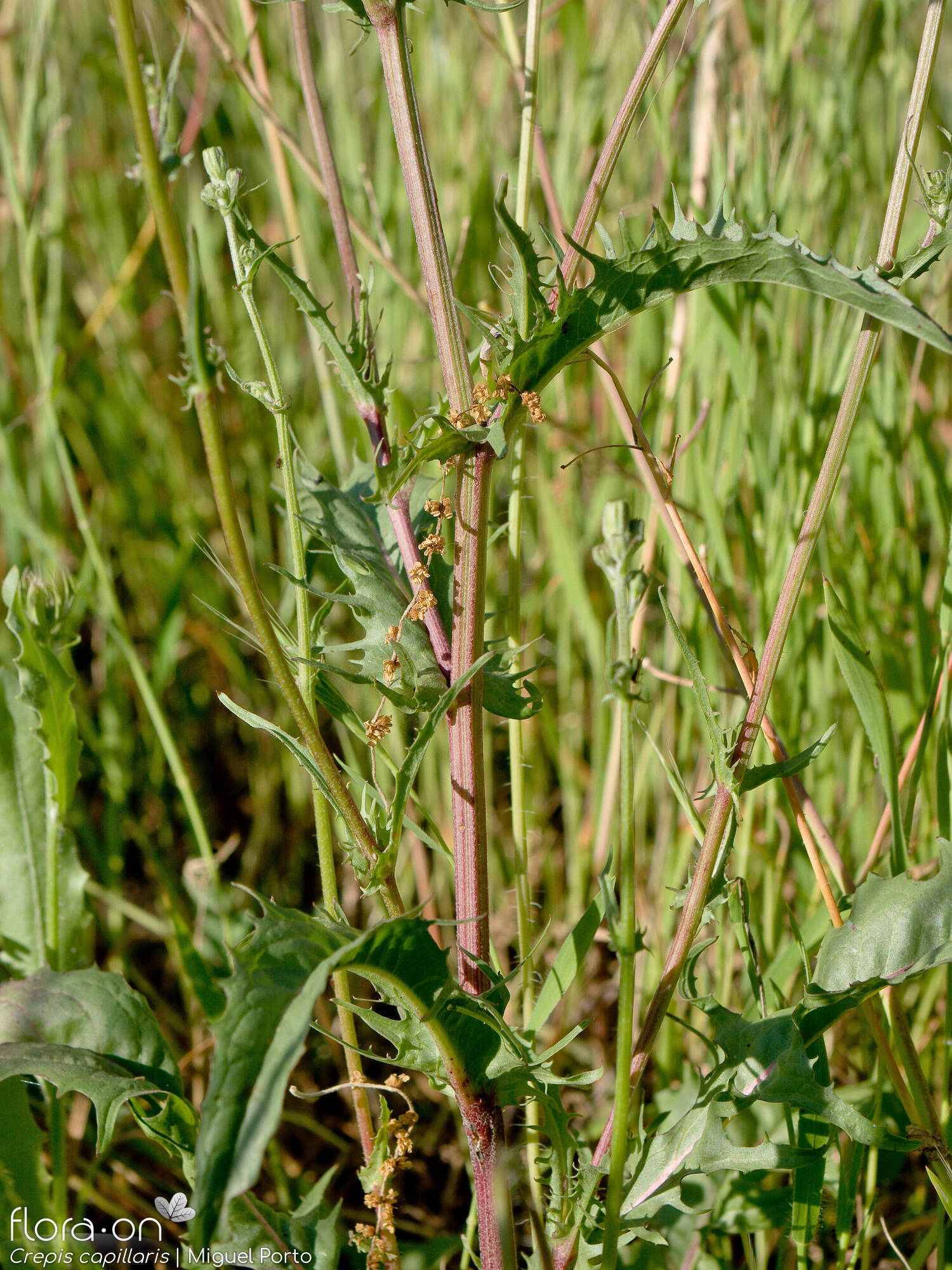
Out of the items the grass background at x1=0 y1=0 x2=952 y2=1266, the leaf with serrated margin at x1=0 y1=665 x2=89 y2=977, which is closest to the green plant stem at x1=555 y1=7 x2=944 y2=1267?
the grass background at x1=0 y1=0 x2=952 y2=1266

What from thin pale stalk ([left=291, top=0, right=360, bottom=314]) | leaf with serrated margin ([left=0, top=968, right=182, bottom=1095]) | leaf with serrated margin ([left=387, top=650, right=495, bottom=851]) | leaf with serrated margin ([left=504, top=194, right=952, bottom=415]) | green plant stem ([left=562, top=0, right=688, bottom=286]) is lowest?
leaf with serrated margin ([left=0, top=968, right=182, bottom=1095])

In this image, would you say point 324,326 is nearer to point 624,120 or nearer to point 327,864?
point 624,120

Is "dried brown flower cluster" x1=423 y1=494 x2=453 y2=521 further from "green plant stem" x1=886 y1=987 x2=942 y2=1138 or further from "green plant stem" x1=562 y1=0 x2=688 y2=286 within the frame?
"green plant stem" x1=886 y1=987 x2=942 y2=1138

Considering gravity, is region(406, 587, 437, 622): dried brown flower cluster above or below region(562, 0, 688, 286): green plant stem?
below

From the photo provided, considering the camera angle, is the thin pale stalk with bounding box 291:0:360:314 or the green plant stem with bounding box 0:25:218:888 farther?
the green plant stem with bounding box 0:25:218:888

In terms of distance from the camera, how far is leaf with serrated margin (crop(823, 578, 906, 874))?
0.65 m

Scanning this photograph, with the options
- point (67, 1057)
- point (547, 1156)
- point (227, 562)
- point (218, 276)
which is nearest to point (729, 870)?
point (547, 1156)

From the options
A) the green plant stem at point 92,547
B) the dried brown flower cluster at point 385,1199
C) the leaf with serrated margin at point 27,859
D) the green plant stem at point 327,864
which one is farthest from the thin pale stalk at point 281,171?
the dried brown flower cluster at point 385,1199

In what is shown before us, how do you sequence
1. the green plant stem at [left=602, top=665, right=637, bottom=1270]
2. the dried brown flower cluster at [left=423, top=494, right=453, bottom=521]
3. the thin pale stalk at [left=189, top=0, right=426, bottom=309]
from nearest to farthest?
the green plant stem at [left=602, top=665, right=637, bottom=1270] < the dried brown flower cluster at [left=423, top=494, right=453, bottom=521] < the thin pale stalk at [left=189, top=0, right=426, bottom=309]

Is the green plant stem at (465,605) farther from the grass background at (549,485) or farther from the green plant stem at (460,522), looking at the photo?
the grass background at (549,485)

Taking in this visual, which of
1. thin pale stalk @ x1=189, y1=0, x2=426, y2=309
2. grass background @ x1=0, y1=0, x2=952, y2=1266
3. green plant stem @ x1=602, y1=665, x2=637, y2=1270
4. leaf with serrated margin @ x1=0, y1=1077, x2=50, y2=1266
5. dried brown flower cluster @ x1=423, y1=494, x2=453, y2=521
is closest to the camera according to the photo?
green plant stem @ x1=602, y1=665, x2=637, y2=1270

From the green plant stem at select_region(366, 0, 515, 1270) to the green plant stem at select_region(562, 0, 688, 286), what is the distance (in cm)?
8

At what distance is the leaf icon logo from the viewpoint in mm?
718

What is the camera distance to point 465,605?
1.80 ft
